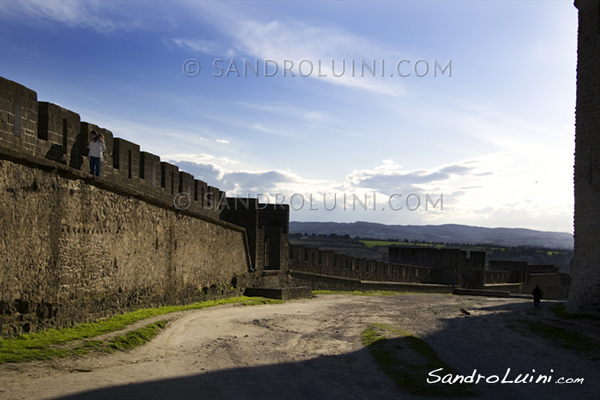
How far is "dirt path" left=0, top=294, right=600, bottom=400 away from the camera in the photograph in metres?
6.85

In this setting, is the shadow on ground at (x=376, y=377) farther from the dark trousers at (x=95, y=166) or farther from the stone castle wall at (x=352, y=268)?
the stone castle wall at (x=352, y=268)

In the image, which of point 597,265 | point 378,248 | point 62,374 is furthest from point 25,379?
point 378,248

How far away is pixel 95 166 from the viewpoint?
36.2 ft

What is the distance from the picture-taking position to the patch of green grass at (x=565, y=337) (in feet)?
36.9

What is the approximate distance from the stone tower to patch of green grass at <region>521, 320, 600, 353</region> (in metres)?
2.59

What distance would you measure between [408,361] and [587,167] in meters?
10.3

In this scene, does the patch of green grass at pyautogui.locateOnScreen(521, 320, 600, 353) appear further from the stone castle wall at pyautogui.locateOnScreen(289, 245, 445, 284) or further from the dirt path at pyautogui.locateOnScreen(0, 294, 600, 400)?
the stone castle wall at pyautogui.locateOnScreen(289, 245, 445, 284)

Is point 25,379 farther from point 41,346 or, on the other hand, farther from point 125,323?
point 125,323

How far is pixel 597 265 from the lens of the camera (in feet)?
52.0

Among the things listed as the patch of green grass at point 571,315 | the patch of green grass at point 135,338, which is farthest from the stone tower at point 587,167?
the patch of green grass at point 135,338

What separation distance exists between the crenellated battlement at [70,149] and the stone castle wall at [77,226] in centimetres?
2

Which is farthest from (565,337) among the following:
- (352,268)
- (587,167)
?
(352,268)

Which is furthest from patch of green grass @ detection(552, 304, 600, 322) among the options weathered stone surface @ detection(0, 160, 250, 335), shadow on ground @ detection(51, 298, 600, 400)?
weathered stone surface @ detection(0, 160, 250, 335)

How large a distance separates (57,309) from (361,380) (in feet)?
16.8
